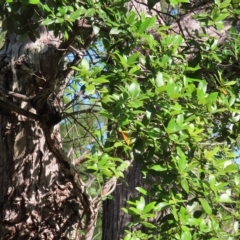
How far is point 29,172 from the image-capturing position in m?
1.96

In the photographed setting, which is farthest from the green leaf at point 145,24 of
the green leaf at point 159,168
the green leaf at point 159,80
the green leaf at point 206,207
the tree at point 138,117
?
the green leaf at point 206,207

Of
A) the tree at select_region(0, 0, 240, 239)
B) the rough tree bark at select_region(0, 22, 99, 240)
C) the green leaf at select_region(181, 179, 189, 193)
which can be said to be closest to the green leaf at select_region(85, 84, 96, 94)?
the tree at select_region(0, 0, 240, 239)

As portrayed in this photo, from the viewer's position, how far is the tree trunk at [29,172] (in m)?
1.93

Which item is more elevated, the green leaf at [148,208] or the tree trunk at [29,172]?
the tree trunk at [29,172]

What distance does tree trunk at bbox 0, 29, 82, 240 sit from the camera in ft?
6.34

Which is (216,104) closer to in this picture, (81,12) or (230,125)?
(230,125)

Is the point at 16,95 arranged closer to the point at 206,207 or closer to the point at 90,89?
the point at 90,89

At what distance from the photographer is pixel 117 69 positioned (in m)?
1.31

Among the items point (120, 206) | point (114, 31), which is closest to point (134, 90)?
point (114, 31)

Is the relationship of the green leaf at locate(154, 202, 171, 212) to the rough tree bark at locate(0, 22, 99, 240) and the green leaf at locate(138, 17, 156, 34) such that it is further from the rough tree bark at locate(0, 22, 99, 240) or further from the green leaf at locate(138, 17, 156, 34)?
the rough tree bark at locate(0, 22, 99, 240)

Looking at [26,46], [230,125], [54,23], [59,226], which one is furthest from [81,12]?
[59,226]

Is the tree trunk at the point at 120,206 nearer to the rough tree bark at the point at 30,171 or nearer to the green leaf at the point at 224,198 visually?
the rough tree bark at the point at 30,171

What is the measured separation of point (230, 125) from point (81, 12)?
0.51 metres

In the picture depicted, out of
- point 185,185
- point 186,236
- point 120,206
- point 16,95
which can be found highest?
point 16,95
